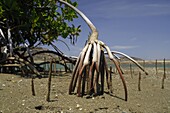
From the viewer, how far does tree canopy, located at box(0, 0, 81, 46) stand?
34.3 ft

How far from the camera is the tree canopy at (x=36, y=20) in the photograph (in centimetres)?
1047

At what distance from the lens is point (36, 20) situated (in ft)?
34.3

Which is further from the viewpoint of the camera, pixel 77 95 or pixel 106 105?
pixel 77 95

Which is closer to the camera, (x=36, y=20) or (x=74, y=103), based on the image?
(x=74, y=103)

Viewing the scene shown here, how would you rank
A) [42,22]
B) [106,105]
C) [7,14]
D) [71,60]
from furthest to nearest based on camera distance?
[71,60] → [42,22] → [7,14] → [106,105]

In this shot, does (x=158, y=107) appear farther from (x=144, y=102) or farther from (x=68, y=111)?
(x=68, y=111)

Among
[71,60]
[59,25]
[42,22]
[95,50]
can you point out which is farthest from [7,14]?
[95,50]

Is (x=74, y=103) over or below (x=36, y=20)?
below

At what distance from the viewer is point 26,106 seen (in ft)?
17.6

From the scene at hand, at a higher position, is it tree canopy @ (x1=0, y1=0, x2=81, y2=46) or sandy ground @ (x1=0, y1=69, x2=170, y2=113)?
tree canopy @ (x1=0, y1=0, x2=81, y2=46)

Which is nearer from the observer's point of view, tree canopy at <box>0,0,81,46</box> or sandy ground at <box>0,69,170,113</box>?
sandy ground at <box>0,69,170,113</box>

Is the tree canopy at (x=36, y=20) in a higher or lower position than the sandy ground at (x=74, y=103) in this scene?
higher

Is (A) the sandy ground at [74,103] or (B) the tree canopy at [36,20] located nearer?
(A) the sandy ground at [74,103]

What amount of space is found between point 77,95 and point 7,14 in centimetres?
589
